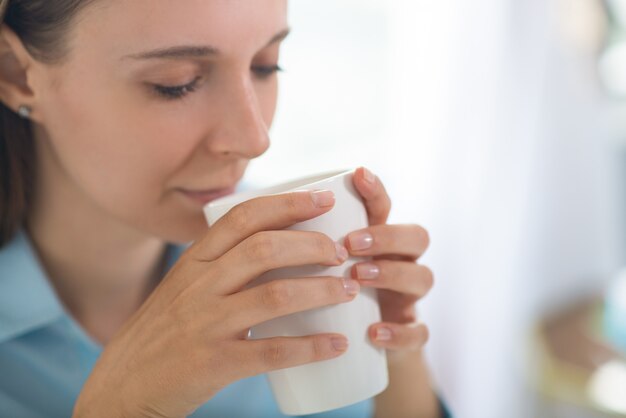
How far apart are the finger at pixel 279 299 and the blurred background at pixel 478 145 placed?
986 millimetres

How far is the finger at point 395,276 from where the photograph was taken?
75cm

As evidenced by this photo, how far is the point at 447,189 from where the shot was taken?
1979mm

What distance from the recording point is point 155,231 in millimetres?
971

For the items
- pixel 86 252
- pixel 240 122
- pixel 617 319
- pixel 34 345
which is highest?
pixel 240 122

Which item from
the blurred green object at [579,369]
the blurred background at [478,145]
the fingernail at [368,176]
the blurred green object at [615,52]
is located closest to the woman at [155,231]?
the fingernail at [368,176]

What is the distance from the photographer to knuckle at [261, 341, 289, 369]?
0.70 metres

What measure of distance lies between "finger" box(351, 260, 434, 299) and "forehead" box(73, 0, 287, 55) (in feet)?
0.97

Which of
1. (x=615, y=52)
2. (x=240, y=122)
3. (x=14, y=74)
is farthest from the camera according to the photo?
(x=615, y=52)

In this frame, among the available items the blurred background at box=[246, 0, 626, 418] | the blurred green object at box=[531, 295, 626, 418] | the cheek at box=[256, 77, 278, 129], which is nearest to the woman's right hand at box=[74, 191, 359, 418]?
A: the cheek at box=[256, 77, 278, 129]

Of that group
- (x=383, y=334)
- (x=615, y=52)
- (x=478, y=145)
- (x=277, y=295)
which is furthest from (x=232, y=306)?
(x=615, y=52)

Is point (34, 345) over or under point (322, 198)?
under

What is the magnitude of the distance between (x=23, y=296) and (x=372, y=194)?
22.2 inches

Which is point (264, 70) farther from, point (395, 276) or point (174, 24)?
point (395, 276)

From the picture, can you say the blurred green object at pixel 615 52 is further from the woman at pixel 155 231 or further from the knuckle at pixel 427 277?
the knuckle at pixel 427 277
